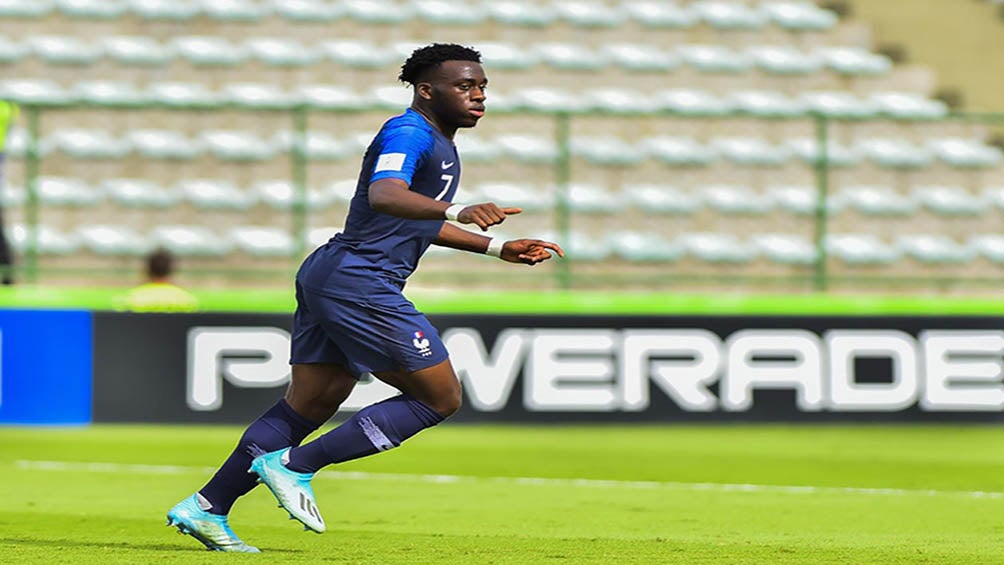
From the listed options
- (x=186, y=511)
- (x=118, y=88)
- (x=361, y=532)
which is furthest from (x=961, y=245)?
(x=186, y=511)

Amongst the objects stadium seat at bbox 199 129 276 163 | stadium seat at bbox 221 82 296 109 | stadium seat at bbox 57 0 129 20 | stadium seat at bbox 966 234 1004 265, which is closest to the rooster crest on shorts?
stadium seat at bbox 199 129 276 163

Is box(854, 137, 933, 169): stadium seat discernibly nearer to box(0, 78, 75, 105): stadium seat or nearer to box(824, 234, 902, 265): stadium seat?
box(824, 234, 902, 265): stadium seat

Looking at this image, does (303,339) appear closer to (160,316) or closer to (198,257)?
(160,316)

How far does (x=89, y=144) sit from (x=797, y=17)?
7.07m

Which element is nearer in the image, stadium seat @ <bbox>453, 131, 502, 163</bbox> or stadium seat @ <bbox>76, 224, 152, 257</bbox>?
stadium seat @ <bbox>76, 224, 152, 257</bbox>

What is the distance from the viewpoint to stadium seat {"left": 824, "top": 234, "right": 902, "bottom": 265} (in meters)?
14.1

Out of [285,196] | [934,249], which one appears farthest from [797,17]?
[285,196]

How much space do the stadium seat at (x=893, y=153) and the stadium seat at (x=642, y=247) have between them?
174 cm

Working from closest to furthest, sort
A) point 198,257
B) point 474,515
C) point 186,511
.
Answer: point 186,511, point 474,515, point 198,257

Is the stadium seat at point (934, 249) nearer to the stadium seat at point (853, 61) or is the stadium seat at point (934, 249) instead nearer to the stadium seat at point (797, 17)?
the stadium seat at point (853, 61)

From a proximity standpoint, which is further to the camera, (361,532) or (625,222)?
(625,222)

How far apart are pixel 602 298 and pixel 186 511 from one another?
694 centimetres

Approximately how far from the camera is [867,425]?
501 inches

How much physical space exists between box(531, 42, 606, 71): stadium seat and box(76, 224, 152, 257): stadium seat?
436 cm
